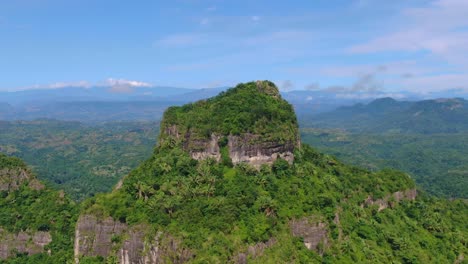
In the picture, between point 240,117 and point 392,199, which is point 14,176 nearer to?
point 240,117

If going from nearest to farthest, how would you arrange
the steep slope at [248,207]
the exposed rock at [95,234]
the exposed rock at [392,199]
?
1. the steep slope at [248,207]
2. the exposed rock at [95,234]
3. the exposed rock at [392,199]

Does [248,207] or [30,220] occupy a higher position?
[248,207]

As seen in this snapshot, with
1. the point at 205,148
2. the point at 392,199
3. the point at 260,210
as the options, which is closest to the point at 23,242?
the point at 205,148

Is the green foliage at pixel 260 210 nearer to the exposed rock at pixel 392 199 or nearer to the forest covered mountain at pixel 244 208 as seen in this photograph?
the forest covered mountain at pixel 244 208

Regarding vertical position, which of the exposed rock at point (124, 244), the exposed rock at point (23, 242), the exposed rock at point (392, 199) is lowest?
the exposed rock at point (23, 242)

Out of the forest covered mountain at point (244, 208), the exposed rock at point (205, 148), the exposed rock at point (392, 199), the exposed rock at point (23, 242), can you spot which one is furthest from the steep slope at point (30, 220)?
the exposed rock at point (392, 199)

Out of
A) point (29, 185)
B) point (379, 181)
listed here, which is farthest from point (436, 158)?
point (29, 185)
